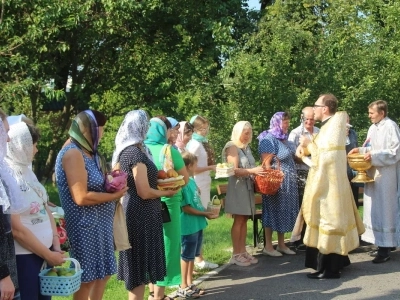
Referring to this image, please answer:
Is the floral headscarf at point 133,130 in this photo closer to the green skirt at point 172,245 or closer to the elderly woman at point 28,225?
the green skirt at point 172,245

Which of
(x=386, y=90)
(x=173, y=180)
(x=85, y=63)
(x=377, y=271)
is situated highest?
(x=85, y=63)

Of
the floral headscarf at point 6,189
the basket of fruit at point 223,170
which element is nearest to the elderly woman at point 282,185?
the basket of fruit at point 223,170

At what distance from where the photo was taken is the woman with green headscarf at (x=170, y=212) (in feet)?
19.6

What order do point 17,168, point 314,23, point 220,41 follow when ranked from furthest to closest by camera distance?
1. point 314,23
2. point 220,41
3. point 17,168

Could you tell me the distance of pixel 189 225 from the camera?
6.67m

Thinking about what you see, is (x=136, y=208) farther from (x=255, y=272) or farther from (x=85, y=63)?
(x=85, y=63)

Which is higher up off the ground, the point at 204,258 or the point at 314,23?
the point at 314,23

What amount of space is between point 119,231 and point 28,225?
3.43 ft

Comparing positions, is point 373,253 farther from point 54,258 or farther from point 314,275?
point 54,258

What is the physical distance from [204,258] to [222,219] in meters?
3.39

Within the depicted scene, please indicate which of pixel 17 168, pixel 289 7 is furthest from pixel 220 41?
pixel 17 168

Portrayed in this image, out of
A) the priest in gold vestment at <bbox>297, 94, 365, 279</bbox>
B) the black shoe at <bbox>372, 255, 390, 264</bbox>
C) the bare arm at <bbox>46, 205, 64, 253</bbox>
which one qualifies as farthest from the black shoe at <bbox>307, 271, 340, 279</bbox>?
the bare arm at <bbox>46, 205, 64, 253</bbox>

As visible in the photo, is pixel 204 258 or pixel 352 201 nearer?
pixel 352 201

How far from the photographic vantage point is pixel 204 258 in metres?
8.34
